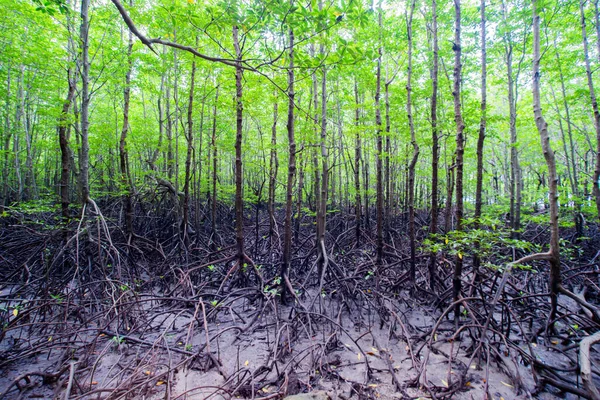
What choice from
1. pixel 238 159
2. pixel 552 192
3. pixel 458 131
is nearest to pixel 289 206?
pixel 238 159

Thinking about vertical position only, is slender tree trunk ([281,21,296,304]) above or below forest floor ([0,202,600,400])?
above

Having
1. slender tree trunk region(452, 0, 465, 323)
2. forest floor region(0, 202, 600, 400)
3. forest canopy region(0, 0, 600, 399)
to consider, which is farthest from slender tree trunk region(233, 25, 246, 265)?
slender tree trunk region(452, 0, 465, 323)

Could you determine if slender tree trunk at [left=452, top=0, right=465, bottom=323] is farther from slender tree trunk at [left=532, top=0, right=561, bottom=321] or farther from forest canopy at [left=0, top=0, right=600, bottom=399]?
slender tree trunk at [left=532, top=0, right=561, bottom=321]


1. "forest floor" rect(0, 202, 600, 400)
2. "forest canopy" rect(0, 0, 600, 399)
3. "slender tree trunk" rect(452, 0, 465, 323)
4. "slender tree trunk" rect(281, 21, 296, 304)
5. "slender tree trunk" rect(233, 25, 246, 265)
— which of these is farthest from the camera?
"slender tree trunk" rect(233, 25, 246, 265)

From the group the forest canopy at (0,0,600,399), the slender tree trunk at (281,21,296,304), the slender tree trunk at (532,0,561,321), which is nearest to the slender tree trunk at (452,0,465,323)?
the forest canopy at (0,0,600,399)

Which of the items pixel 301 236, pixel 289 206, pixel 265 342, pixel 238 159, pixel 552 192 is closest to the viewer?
pixel 552 192

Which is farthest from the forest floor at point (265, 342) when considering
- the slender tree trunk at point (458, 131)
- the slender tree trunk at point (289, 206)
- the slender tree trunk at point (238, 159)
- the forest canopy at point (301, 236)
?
the slender tree trunk at point (238, 159)

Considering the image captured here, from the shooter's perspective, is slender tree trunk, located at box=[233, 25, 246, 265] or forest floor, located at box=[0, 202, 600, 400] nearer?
forest floor, located at box=[0, 202, 600, 400]

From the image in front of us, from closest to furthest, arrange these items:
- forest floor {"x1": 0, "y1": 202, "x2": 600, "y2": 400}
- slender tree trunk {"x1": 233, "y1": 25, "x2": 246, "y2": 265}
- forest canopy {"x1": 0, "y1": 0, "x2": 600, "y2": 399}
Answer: forest floor {"x1": 0, "y1": 202, "x2": 600, "y2": 400}, forest canopy {"x1": 0, "y1": 0, "x2": 600, "y2": 399}, slender tree trunk {"x1": 233, "y1": 25, "x2": 246, "y2": 265}

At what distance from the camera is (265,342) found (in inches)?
149

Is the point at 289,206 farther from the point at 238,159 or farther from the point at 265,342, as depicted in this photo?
the point at 265,342

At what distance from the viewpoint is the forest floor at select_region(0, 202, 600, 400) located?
286 centimetres

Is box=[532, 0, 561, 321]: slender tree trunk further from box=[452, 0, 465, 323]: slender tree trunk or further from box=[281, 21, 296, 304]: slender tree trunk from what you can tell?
box=[281, 21, 296, 304]: slender tree trunk

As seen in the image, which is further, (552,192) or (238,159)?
(238,159)
